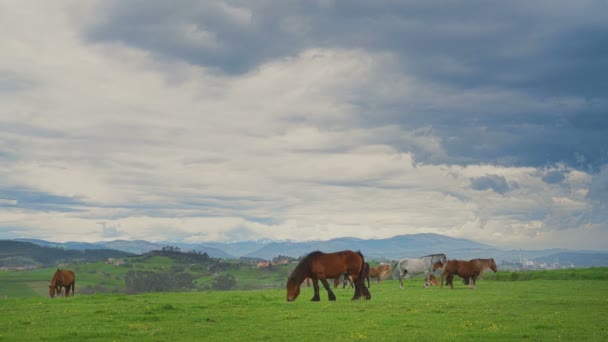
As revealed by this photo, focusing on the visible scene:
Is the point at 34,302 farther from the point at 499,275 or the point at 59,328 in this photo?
A: the point at 499,275

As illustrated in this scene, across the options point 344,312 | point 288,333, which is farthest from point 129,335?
point 344,312

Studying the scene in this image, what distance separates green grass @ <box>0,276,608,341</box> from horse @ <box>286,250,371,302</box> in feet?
5.05

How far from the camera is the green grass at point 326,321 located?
58.4 ft

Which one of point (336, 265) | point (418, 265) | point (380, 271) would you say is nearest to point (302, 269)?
point (336, 265)

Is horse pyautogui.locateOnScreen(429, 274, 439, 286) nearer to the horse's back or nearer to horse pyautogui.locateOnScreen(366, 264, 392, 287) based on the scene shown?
horse pyautogui.locateOnScreen(366, 264, 392, 287)

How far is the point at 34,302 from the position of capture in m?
34.2

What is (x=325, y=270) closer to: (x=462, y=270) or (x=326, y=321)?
(x=326, y=321)

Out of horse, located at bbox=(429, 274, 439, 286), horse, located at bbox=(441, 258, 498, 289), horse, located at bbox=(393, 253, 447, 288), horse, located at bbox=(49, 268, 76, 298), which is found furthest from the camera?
horse, located at bbox=(393, 253, 447, 288)

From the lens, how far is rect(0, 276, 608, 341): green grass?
17797mm

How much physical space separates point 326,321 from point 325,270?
31.6 feet

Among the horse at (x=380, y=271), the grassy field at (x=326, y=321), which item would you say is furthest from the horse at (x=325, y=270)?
the horse at (x=380, y=271)

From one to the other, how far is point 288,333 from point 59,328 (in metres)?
9.16

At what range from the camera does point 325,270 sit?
102 ft

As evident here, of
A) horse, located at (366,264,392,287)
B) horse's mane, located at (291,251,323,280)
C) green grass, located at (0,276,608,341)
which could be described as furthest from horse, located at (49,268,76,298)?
horse, located at (366,264,392,287)
